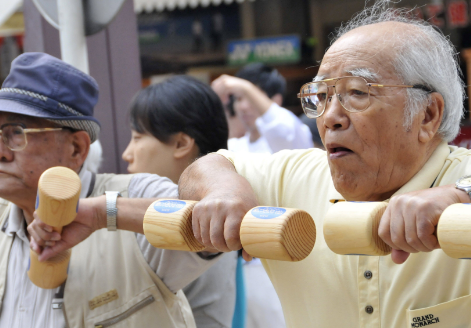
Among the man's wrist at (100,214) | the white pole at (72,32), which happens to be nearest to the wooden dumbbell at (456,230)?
the man's wrist at (100,214)

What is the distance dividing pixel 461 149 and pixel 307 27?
8742 millimetres

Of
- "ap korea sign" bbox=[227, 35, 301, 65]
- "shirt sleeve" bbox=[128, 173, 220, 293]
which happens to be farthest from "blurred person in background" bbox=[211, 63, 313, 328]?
"ap korea sign" bbox=[227, 35, 301, 65]

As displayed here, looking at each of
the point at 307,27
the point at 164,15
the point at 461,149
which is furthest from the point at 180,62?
the point at 461,149

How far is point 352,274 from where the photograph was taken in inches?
65.6

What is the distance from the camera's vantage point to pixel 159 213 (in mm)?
1397

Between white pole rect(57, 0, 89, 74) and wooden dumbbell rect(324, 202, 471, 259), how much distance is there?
207 centimetres

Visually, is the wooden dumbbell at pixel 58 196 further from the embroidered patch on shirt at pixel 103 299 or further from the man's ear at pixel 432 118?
the man's ear at pixel 432 118

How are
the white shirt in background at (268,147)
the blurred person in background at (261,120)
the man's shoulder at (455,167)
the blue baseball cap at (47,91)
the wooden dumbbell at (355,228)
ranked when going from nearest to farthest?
1. the wooden dumbbell at (355,228)
2. the man's shoulder at (455,167)
3. the blue baseball cap at (47,91)
4. the white shirt in background at (268,147)
5. the blurred person in background at (261,120)

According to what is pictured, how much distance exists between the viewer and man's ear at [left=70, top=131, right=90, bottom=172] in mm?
2305

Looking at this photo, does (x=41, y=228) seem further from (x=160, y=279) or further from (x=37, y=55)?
(x=37, y=55)

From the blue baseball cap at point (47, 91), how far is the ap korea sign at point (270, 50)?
753 centimetres

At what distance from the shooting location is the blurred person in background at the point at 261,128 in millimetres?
3512

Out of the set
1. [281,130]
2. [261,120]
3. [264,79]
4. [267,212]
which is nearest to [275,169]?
[267,212]

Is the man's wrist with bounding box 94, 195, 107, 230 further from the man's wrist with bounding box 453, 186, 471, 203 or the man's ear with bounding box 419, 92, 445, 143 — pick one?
the man's wrist with bounding box 453, 186, 471, 203
